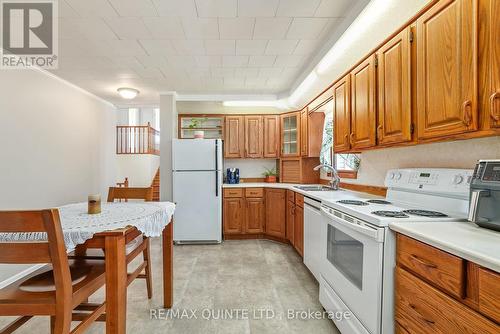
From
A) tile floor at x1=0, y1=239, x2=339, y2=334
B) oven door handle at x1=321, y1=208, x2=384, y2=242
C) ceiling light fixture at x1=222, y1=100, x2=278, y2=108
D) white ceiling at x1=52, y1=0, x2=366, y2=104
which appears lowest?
tile floor at x1=0, y1=239, x2=339, y2=334

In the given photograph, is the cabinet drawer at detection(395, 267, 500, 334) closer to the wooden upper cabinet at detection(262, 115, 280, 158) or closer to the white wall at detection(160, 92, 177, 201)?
the wooden upper cabinet at detection(262, 115, 280, 158)

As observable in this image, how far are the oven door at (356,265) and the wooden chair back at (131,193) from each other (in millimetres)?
1558

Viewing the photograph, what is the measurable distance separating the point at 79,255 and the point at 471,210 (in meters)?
2.43

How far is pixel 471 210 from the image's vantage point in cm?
123

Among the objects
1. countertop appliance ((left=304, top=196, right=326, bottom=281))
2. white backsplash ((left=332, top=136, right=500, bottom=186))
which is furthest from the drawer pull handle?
countertop appliance ((left=304, top=196, right=326, bottom=281))

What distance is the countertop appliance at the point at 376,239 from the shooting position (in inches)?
52.0

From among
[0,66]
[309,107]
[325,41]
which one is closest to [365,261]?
[325,41]

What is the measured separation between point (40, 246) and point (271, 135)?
3.83m

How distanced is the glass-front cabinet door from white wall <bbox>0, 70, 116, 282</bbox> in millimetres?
Result: 3308

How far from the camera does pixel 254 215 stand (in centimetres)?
421

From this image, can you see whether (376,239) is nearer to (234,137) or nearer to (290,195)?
(290,195)

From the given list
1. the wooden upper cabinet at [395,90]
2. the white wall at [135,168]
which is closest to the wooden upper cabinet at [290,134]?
the wooden upper cabinet at [395,90]

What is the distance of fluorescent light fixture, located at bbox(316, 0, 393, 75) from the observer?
69.9 inches

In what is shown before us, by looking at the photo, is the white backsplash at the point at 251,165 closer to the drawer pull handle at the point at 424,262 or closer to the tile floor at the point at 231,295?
the tile floor at the point at 231,295
